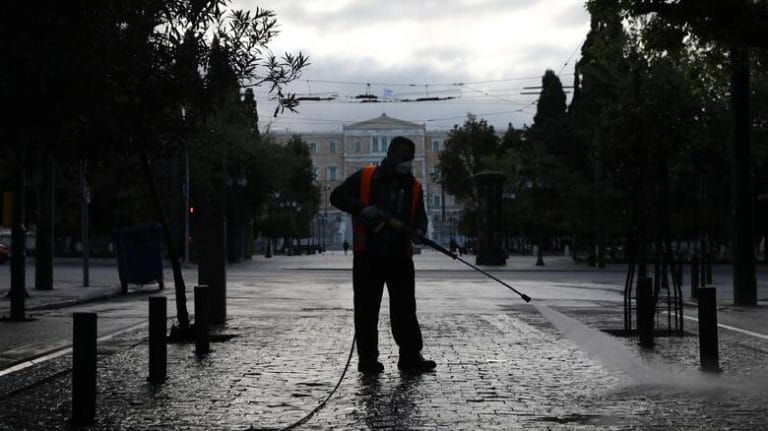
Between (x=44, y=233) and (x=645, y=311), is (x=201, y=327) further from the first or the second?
(x=44, y=233)

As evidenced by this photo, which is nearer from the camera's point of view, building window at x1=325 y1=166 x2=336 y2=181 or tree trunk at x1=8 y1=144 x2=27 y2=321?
tree trunk at x1=8 y1=144 x2=27 y2=321

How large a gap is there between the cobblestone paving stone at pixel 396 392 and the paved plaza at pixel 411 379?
0.01 meters

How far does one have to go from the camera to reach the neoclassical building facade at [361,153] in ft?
448

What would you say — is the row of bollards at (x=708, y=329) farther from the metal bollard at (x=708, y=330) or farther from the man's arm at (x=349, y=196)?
the man's arm at (x=349, y=196)

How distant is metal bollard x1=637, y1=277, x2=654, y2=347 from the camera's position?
1060cm

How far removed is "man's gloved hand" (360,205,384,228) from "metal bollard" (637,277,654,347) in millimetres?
3521

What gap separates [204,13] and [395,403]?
5.39 metres

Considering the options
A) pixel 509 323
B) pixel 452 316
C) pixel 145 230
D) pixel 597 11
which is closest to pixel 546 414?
pixel 509 323

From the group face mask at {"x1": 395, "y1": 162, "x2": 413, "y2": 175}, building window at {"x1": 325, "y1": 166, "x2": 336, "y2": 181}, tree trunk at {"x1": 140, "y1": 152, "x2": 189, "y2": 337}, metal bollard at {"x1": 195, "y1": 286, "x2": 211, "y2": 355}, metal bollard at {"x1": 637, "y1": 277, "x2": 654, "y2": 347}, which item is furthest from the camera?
Result: building window at {"x1": 325, "y1": 166, "x2": 336, "y2": 181}

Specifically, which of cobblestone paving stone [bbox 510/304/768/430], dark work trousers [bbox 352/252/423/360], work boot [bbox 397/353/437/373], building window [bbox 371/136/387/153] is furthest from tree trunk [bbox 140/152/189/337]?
building window [bbox 371/136/387/153]

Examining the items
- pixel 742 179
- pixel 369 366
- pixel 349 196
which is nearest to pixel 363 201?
pixel 349 196

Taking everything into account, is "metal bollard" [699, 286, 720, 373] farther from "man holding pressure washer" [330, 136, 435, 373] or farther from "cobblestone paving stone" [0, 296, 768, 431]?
"man holding pressure washer" [330, 136, 435, 373]

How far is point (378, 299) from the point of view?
8.61 metres

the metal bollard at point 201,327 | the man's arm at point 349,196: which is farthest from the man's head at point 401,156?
the metal bollard at point 201,327
